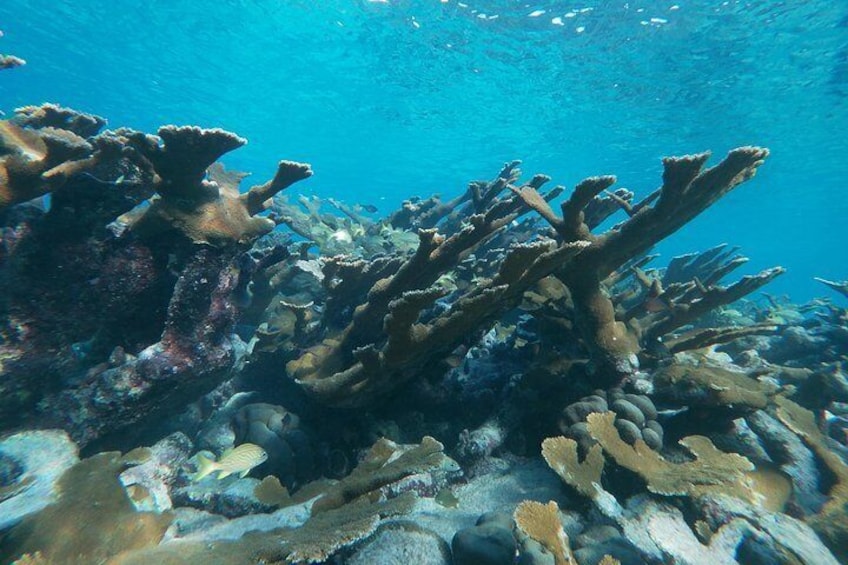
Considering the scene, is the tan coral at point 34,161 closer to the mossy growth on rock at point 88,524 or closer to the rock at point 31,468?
the rock at point 31,468

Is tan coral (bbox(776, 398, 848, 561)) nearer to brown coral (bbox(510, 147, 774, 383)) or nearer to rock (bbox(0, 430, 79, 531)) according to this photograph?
brown coral (bbox(510, 147, 774, 383))

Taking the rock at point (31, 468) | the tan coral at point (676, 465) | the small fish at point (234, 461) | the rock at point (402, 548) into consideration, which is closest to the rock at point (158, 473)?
the small fish at point (234, 461)

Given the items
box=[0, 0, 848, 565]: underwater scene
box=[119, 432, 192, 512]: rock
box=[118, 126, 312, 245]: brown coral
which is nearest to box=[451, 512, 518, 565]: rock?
box=[0, 0, 848, 565]: underwater scene

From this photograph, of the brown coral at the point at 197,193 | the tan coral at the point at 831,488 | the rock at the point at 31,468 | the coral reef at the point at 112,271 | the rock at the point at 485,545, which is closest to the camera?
the rock at the point at 485,545

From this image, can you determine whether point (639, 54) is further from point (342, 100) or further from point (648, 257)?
point (342, 100)

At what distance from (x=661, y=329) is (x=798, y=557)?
214cm

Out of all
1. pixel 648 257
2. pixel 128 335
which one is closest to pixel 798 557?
pixel 648 257

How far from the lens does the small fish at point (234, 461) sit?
10.4 ft

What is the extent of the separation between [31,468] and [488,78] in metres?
29.8

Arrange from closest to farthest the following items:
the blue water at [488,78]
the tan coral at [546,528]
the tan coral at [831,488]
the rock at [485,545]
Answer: the tan coral at [546,528] < the rock at [485,545] < the tan coral at [831,488] < the blue water at [488,78]

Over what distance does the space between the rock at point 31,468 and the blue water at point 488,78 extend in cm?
2239

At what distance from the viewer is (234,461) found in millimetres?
3223

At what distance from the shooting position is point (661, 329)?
165 inches

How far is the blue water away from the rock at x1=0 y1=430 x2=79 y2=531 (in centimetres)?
2239
